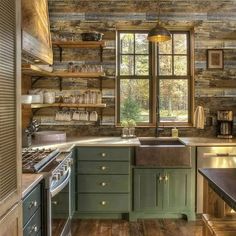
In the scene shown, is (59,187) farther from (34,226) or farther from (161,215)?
(161,215)

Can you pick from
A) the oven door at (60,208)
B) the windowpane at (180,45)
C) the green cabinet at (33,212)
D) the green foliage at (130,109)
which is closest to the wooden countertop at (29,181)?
the green cabinet at (33,212)

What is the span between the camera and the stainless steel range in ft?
8.00

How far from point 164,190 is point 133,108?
1.27m

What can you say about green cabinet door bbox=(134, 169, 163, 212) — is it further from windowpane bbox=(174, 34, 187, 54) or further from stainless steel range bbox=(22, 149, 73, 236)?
windowpane bbox=(174, 34, 187, 54)

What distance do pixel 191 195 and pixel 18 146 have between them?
267 centimetres

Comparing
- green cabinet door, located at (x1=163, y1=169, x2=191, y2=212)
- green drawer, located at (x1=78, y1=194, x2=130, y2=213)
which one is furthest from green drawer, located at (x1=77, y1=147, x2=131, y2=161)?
green cabinet door, located at (x1=163, y1=169, x2=191, y2=212)

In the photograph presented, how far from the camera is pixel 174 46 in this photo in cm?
481

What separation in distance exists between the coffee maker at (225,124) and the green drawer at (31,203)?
282 cm

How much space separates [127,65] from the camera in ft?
15.8

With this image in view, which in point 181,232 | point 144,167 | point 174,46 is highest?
point 174,46

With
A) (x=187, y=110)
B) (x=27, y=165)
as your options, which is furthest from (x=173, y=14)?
(x=27, y=165)

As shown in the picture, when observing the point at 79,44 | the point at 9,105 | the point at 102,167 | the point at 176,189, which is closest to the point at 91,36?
the point at 79,44

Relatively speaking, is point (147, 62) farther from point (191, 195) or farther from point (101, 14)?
point (191, 195)

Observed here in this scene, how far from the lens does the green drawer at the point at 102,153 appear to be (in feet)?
12.9
